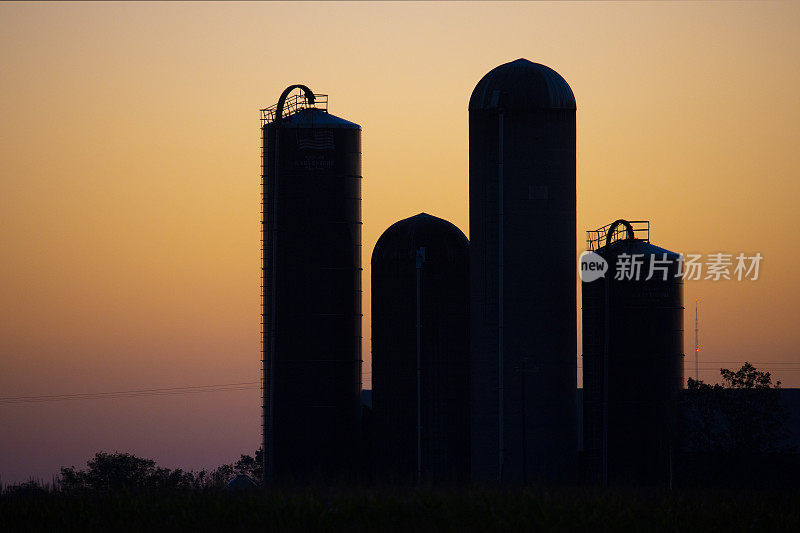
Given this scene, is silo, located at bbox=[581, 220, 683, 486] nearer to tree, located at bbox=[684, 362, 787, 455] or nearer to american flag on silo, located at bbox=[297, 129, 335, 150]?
tree, located at bbox=[684, 362, 787, 455]

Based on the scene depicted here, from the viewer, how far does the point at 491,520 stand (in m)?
37.8

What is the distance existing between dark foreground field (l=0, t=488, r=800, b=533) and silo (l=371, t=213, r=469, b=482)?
46.3ft

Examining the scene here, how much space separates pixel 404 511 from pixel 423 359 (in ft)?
57.0

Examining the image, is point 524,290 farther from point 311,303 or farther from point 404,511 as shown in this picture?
point 404,511

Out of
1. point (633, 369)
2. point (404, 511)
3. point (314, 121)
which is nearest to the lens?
point (404, 511)

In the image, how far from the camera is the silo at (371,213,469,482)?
5559 cm

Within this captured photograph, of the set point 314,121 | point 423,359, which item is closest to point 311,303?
point 423,359

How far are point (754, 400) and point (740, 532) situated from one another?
999 inches

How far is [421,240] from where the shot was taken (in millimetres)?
56719

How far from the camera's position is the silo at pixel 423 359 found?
182 feet

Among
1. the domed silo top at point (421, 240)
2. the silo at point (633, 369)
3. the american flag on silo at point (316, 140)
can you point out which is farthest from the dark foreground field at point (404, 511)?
the american flag on silo at point (316, 140)

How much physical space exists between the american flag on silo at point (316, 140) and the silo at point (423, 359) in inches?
216

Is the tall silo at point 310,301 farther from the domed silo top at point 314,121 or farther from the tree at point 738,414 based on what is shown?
the tree at point 738,414

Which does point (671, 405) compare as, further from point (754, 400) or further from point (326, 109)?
point (326, 109)
